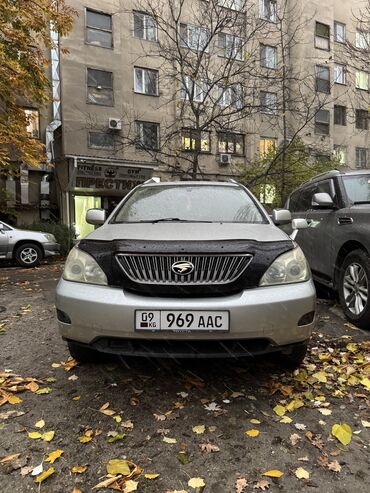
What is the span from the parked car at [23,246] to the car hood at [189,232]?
915 centimetres

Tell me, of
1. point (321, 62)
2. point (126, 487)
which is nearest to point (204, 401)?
point (126, 487)

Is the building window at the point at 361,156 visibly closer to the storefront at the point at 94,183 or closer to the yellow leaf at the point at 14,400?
the storefront at the point at 94,183

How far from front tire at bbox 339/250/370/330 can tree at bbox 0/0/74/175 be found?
859 cm

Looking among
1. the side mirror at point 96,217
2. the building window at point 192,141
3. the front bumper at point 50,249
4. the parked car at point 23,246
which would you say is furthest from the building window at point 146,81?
the side mirror at point 96,217

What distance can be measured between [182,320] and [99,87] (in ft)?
60.2

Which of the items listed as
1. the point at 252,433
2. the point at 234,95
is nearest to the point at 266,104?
the point at 234,95

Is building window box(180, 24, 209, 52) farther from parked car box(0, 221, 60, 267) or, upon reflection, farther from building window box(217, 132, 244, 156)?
building window box(217, 132, 244, 156)

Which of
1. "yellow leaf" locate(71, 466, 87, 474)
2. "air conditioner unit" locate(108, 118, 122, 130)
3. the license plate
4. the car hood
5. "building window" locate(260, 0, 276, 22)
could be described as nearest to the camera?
"yellow leaf" locate(71, 466, 87, 474)

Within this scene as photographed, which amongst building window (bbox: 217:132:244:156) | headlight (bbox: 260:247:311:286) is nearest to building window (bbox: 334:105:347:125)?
building window (bbox: 217:132:244:156)

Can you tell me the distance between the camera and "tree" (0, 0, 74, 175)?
9727 mm

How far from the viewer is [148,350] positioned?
2775 millimetres

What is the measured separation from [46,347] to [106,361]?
88cm

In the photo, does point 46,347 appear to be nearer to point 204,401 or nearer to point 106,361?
point 106,361

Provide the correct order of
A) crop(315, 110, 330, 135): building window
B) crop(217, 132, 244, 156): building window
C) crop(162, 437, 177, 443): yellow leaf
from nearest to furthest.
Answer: crop(162, 437, 177, 443): yellow leaf
crop(217, 132, 244, 156): building window
crop(315, 110, 330, 135): building window
